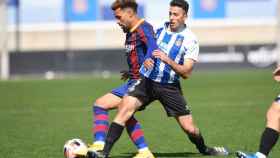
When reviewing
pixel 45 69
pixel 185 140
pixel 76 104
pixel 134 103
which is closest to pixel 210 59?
pixel 45 69

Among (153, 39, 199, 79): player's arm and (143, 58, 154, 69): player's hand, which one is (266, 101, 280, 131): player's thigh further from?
(143, 58, 154, 69): player's hand

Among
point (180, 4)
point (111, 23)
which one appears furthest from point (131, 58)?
point (111, 23)

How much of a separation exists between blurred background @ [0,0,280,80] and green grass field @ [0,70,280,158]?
48.2 ft

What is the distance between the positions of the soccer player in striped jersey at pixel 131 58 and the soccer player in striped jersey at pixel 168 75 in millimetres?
163

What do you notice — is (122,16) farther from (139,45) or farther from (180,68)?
(180,68)

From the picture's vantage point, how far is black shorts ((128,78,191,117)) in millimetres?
9969

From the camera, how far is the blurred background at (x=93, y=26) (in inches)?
1754

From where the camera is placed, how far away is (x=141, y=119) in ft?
55.0

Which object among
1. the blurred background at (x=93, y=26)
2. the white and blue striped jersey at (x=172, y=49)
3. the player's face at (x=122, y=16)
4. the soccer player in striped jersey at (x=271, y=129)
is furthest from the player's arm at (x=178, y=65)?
the blurred background at (x=93, y=26)

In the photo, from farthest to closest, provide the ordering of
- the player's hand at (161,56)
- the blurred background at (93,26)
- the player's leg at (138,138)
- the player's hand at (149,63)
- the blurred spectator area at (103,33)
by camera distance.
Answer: the blurred spectator area at (103,33) → the blurred background at (93,26) → the player's leg at (138,138) → the player's hand at (149,63) → the player's hand at (161,56)

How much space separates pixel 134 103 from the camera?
9.84 metres

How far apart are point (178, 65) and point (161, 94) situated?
67cm

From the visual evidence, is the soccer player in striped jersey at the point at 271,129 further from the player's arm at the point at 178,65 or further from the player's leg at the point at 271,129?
the player's arm at the point at 178,65

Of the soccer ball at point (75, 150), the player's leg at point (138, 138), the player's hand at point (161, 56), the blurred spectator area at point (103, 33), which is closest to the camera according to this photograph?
the player's hand at point (161, 56)
